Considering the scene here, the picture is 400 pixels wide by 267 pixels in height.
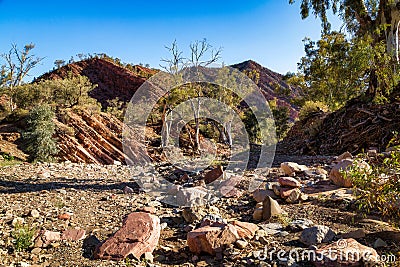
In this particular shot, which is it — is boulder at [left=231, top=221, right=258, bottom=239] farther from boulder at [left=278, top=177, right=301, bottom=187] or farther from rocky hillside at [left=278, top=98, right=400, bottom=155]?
rocky hillside at [left=278, top=98, right=400, bottom=155]

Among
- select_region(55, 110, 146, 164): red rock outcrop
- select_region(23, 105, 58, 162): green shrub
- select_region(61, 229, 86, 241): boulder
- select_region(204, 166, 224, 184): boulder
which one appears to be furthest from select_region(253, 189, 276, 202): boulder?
select_region(55, 110, 146, 164): red rock outcrop

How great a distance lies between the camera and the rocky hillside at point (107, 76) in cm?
4172

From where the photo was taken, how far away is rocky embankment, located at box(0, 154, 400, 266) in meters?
2.37

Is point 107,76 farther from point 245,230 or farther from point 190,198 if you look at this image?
point 245,230

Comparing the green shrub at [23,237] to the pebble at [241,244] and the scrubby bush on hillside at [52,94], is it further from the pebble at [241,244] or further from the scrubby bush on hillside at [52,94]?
the scrubby bush on hillside at [52,94]

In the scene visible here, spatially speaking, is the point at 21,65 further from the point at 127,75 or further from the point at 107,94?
the point at 127,75

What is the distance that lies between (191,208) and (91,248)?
123cm

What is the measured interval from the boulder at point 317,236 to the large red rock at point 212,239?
0.56 metres

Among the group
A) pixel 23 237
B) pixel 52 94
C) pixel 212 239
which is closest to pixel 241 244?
pixel 212 239

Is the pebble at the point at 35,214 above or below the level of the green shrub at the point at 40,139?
below

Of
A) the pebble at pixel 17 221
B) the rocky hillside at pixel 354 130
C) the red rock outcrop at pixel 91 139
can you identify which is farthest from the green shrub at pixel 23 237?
the red rock outcrop at pixel 91 139

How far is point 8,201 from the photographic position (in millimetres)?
3852

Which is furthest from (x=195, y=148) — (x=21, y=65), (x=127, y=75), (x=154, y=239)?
(x=127, y=75)

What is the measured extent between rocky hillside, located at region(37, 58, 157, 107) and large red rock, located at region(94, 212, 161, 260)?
39190 mm
